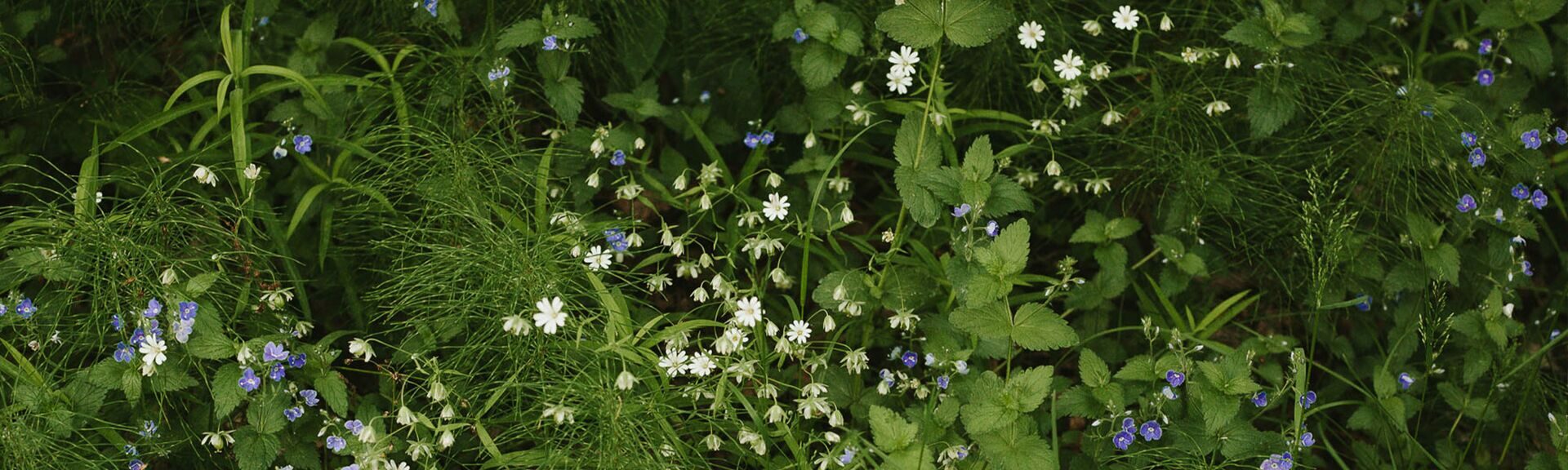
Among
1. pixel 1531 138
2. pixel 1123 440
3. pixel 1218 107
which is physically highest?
pixel 1218 107

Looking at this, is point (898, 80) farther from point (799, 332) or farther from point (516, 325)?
point (516, 325)

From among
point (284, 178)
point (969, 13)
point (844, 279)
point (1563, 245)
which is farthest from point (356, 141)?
point (1563, 245)

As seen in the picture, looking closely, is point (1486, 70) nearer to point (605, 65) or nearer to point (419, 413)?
point (605, 65)

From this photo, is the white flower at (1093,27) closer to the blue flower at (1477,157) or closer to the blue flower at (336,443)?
the blue flower at (1477,157)

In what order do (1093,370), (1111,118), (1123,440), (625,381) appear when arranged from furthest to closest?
(1111,118) < (1093,370) < (1123,440) < (625,381)

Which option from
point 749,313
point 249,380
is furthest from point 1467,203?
point 249,380

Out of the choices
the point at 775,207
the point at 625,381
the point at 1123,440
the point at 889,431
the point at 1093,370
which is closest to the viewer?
the point at 625,381

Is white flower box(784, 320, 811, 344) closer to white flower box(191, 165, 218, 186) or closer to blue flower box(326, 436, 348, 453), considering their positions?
blue flower box(326, 436, 348, 453)

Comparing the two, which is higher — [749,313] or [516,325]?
[516,325]
